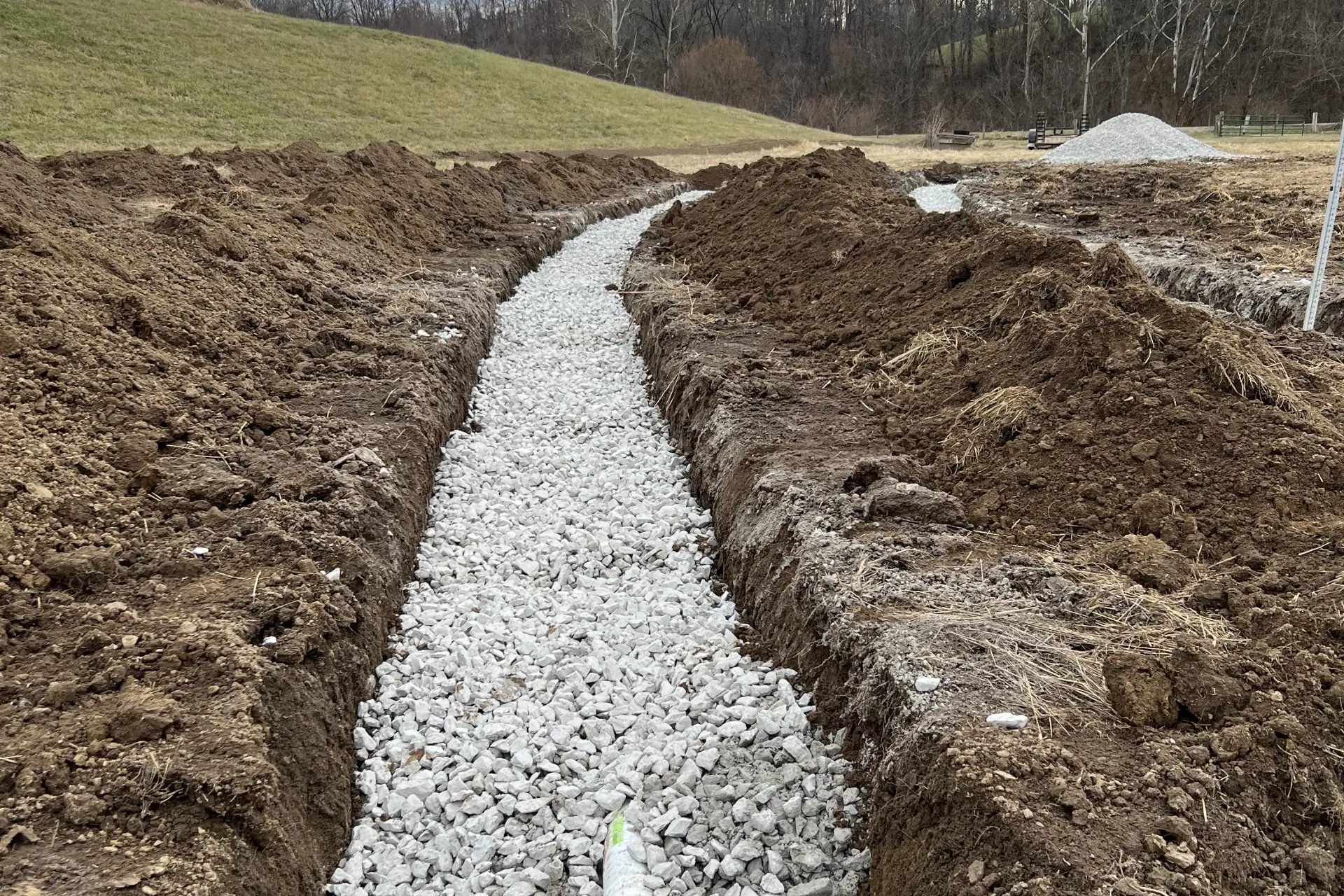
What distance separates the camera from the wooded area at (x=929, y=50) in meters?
51.5

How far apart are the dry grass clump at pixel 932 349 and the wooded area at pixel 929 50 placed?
3942 centimetres

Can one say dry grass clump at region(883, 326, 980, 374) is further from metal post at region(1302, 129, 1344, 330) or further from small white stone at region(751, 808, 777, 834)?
small white stone at region(751, 808, 777, 834)

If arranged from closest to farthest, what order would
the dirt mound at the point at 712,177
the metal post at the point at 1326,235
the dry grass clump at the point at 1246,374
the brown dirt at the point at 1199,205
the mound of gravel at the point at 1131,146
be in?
the dry grass clump at the point at 1246,374 < the metal post at the point at 1326,235 < the brown dirt at the point at 1199,205 < the dirt mound at the point at 712,177 < the mound of gravel at the point at 1131,146

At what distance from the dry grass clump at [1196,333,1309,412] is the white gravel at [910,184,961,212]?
48.3 ft

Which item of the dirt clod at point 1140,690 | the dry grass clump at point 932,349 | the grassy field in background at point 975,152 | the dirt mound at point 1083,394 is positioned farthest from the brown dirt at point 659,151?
the dirt clod at point 1140,690

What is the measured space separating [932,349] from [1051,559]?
328 centimetres

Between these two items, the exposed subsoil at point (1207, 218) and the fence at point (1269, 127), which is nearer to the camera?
the exposed subsoil at point (1207, 218)

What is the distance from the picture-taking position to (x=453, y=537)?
6.44 metres

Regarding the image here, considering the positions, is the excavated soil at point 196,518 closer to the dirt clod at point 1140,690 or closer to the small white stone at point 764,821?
the small white stone at point 764,821

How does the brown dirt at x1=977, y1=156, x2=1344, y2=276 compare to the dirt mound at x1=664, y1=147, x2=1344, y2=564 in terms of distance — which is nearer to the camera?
the dirt mound at x1=664, y1=147, x2=1344, y2=564

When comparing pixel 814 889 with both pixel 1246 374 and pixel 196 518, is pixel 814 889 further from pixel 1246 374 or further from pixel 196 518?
pixel 196 518

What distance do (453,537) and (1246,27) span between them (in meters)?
65.3

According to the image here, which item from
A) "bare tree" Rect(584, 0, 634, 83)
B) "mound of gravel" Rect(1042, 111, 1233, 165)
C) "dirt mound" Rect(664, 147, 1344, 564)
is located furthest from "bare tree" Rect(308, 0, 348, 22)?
"dirt mound" Rect(664, 147, 1344, 564)

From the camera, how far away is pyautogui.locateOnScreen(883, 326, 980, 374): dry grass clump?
7219 millimetres
